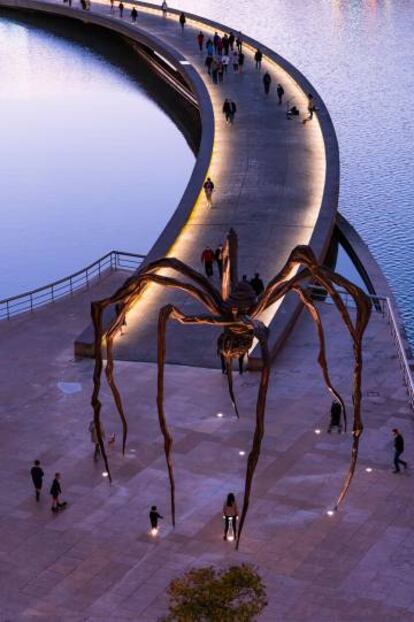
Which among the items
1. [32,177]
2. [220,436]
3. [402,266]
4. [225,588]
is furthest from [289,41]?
[225,588]

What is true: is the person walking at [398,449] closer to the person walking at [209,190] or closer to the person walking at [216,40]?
Answer: the person walking at [209,190]

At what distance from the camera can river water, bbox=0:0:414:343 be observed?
181 ft

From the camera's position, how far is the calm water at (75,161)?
181 feet

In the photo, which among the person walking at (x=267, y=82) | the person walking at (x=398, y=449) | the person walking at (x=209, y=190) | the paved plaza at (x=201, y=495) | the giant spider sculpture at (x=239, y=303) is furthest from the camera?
the person walking at (x=267, y=82)

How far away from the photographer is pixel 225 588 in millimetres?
20391

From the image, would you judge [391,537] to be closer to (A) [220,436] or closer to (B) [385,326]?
(A) [220,436]

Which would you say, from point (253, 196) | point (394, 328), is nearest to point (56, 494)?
point (394, 328)

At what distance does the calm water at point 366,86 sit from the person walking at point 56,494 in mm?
16712

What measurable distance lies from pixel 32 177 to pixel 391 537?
39204 millimetres

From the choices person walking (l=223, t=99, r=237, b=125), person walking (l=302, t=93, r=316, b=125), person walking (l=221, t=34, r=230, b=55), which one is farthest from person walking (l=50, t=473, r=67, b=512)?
person walking (l=221, t=34, r=230, b=55)

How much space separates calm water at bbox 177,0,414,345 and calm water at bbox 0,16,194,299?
7821 millimetres

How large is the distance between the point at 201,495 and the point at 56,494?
9.57 feet

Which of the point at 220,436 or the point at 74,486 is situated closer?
the point at 74,486

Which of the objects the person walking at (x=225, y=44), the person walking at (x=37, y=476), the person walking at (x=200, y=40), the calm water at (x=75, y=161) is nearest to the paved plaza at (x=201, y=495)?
the person walking at (x=37, y=476)
